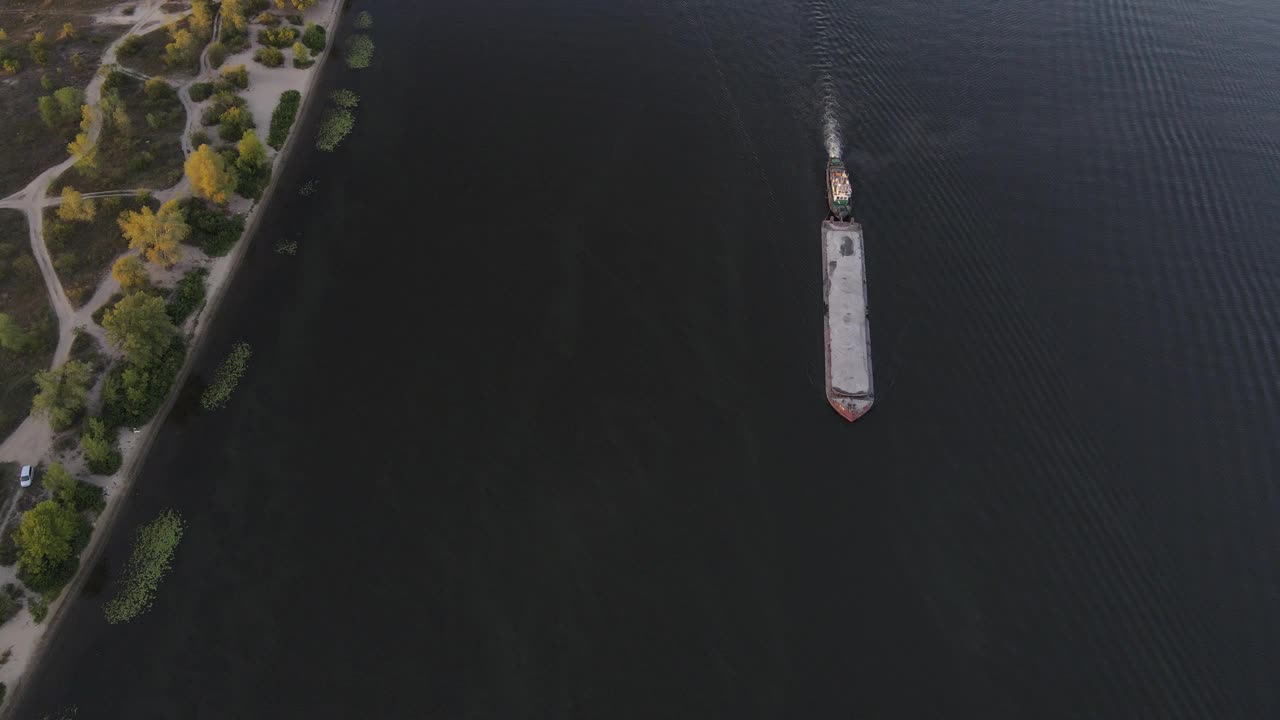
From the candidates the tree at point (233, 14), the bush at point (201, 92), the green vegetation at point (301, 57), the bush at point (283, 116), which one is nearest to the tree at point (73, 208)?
the bush at point (283, 116)

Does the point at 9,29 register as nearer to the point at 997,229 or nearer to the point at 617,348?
the point at 617,348

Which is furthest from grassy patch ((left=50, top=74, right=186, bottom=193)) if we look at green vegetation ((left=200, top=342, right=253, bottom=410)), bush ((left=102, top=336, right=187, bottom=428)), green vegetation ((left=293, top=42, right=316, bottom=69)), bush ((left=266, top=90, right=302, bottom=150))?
green vegetation ((left=200, top=342, right=253, bottom=410))

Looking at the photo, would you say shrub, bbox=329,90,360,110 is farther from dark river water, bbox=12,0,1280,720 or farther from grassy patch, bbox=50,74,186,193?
grassy patch, bbox=50,74,186,193

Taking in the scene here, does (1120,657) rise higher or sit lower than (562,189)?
lower

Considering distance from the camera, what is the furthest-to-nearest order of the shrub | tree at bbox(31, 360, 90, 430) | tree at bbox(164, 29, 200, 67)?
tree at bbox(164, 29, 200, 67) → the shrub → tree at bbox(31, 360, 90, 430)

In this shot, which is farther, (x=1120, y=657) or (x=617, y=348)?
(x=617, y=348)

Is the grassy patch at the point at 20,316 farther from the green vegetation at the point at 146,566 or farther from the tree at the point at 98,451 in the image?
the green vegetation at the point at 146,566

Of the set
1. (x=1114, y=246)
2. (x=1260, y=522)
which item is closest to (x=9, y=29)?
(x=1114, y=246)
